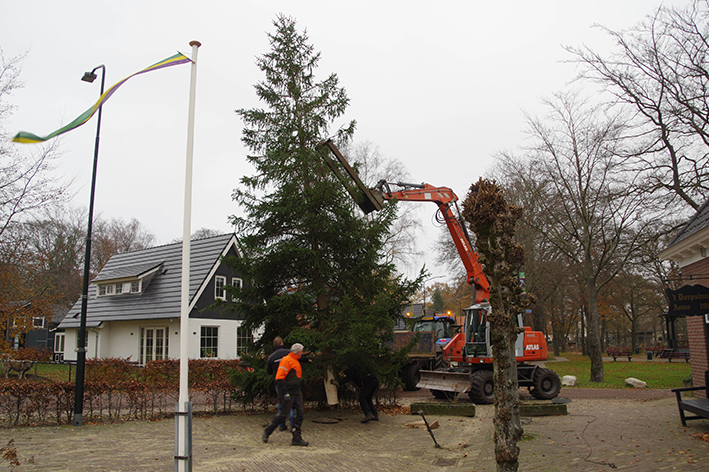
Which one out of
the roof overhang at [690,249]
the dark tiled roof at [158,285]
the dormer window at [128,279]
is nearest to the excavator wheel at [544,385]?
the roof overhang at [690,249]

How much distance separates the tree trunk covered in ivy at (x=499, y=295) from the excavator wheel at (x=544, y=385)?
931cm

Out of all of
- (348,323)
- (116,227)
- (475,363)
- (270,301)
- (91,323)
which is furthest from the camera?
(116,227)

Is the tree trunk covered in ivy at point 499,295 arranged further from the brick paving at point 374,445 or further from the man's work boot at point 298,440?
the man's work boot at point 298,440

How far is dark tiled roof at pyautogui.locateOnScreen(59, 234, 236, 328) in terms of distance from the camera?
26.2 meters

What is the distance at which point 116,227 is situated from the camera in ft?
198

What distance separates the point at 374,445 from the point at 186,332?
4.47 metres

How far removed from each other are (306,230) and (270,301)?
191cm

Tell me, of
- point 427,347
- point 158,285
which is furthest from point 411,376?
point 158,285

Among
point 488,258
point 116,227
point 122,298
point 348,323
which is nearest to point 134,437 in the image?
point 348,323

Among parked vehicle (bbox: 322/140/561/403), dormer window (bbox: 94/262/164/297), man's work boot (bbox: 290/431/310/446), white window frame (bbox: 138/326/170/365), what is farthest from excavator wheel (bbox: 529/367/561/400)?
dormer window (bbox: 94/262/164/297)

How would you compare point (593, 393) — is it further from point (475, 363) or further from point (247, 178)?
point (247, 178)

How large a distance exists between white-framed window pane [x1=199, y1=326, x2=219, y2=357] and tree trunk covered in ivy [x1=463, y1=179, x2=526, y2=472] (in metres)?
21.5

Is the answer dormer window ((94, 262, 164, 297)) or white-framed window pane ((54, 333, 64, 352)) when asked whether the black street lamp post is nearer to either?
dormer window ((94, 262, 164, 297))

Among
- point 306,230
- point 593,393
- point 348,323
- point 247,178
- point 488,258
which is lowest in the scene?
point 593,393
